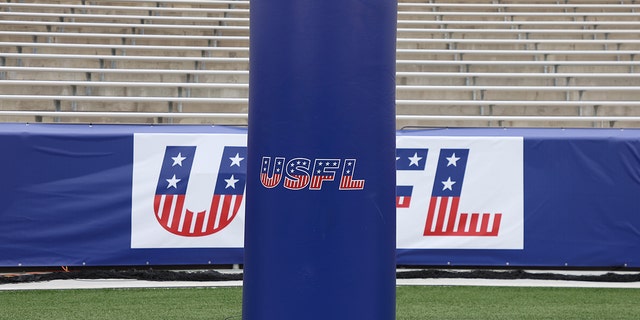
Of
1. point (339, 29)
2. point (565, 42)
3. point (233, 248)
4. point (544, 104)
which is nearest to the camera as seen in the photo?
point (339, 29)

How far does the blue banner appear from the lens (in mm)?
8750

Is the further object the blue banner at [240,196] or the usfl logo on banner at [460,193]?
the usfl logo on banner at [460,193]

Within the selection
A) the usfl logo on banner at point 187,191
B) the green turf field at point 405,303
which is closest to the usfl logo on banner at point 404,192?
the usfl logo on banner at point 187,191

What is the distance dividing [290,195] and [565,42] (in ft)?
35.4

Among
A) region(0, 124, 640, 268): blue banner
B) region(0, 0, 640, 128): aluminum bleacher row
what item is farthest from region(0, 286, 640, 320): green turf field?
region(0, 0, 640, 128): aluminum bleacher row

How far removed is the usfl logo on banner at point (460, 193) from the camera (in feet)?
29.6

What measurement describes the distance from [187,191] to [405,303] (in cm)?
258

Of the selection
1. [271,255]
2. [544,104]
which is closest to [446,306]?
[271,255]

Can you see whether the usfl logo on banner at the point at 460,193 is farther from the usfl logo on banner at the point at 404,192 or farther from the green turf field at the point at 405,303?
the green turf field at the point at 405,303

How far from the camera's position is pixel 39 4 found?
48.1 feet

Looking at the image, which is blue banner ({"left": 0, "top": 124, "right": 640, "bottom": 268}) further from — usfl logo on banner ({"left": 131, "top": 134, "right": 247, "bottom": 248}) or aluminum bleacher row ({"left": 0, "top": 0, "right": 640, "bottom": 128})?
aluminum bleacher row ({"left": 0, "top": 0, "right": 640, "bottom": 128})

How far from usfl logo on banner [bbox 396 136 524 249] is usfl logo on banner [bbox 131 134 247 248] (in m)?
1.61

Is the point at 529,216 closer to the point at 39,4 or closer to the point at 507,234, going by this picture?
the point at 507,234

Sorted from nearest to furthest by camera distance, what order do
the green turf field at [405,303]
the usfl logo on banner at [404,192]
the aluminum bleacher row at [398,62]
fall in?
the green turf field at [405,303], the usfl logo on banner at [404,192], the aluminum bleacher row at [398,62]
